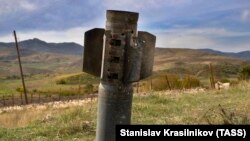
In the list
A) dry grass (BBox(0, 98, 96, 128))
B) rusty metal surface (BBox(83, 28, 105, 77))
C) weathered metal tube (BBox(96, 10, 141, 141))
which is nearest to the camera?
weathered metal tube (BBox(96, 10, 141, 141))

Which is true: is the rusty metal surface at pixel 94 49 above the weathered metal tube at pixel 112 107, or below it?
above

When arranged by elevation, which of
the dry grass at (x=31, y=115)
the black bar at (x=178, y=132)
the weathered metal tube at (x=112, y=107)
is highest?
the weathered metal tube at (x=112, y=107)

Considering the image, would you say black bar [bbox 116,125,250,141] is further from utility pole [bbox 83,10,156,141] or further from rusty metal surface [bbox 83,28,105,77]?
rusty metal surface [bbox 83,28,105,77]

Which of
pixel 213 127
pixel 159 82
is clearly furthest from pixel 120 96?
pixel 159 82

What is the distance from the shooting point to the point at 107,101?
4.37 meters

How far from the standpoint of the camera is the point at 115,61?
14.2 ft

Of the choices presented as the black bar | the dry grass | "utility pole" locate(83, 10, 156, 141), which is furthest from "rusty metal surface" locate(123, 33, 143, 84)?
the dry grass

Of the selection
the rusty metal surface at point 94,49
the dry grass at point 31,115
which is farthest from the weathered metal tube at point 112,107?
the dry grass at point 31,115

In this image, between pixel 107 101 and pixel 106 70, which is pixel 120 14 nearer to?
pixel 106 70

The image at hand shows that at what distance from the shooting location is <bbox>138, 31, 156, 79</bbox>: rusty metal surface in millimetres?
4468

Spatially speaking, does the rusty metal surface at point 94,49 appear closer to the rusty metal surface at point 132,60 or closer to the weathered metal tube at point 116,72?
the weathered metal tube at point 116,72

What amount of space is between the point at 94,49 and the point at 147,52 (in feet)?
1.57

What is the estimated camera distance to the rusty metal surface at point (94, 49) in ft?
14.5

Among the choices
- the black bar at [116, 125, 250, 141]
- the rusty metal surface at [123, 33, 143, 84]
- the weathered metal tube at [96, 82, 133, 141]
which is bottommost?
the black bar at [116, 125, 250, 141]
